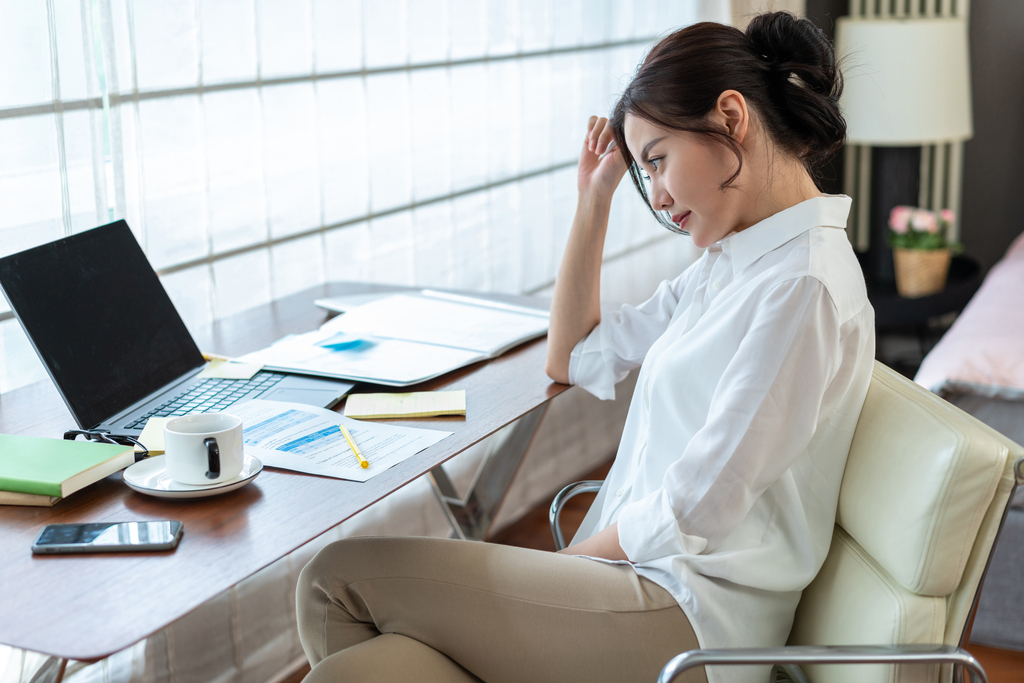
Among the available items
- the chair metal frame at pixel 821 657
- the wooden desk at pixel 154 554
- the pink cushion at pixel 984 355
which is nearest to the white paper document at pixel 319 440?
the wooden desk at pixel 154 554

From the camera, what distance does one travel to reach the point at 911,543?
1.01 m

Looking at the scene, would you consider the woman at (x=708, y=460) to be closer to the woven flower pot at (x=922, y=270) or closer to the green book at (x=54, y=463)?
the green book at (x=54, y=463)

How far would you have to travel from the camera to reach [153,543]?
893 millimetres

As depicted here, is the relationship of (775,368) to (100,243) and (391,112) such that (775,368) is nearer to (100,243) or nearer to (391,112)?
(100,243)

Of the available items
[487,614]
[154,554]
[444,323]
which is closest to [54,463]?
[154,554]

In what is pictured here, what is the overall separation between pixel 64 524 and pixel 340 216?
1.19 metres

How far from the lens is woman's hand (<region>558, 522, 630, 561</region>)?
1.12 m

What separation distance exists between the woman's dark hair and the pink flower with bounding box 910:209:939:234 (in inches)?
93.5

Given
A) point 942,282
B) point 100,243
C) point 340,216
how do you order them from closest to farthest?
point 100,243, point 340,216, point 942,282

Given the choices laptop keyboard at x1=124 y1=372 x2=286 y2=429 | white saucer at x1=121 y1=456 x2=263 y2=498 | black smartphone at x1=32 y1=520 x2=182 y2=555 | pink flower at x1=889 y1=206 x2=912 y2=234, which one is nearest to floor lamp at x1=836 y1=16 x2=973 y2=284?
pink flower at x1=889 y1=206 x2=912 y2=234

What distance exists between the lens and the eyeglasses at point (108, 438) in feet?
3.65

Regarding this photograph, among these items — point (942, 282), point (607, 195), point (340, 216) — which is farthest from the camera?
point (942, 282)

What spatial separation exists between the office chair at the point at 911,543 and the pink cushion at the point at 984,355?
1.09 metres

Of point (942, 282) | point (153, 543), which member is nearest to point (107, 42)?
point (153, 543)
